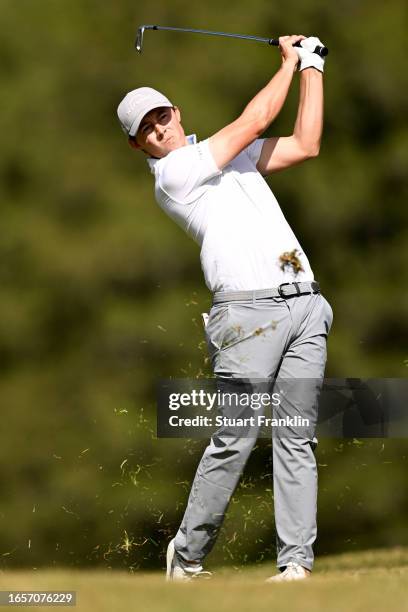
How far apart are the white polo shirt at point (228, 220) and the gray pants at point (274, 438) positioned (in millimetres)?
75

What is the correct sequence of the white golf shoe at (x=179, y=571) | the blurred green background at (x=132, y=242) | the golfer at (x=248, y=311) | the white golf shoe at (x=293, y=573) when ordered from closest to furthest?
the white golf shoe at (x=293, y=573) → the golfer at (x=248, y=311) → the white golf shoe at (x=179, y=571) → the blurred green background at (x=132, y=242)

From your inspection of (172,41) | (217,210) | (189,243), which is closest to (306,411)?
(217,210)

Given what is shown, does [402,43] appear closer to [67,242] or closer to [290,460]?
[67,242]

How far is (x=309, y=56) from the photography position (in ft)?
11.0

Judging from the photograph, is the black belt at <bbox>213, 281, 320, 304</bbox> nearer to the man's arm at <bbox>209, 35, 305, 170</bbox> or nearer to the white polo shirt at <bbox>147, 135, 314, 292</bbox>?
the white polo shirt at <bbox>147, 135, 314, 292</bbox>

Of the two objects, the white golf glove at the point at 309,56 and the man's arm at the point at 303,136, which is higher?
the white golf glove at the point at 309,56

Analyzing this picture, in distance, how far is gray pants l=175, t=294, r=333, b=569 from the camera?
3.14 metres

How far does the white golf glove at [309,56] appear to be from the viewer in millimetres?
3352

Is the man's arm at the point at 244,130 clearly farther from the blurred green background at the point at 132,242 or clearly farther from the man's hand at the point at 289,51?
the blurred green background at the point at 132,242

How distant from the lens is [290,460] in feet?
10.4

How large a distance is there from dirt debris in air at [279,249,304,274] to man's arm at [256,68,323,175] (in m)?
0.35

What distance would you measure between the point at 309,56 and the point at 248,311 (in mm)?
765

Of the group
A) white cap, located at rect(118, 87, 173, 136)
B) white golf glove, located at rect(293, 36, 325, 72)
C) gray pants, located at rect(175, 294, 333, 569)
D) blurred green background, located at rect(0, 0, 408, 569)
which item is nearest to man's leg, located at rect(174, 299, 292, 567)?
gray pants, located at rect(175, 294, 333, 569)

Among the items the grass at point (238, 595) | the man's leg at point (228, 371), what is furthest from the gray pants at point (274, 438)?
the grass at point (238, 595)
